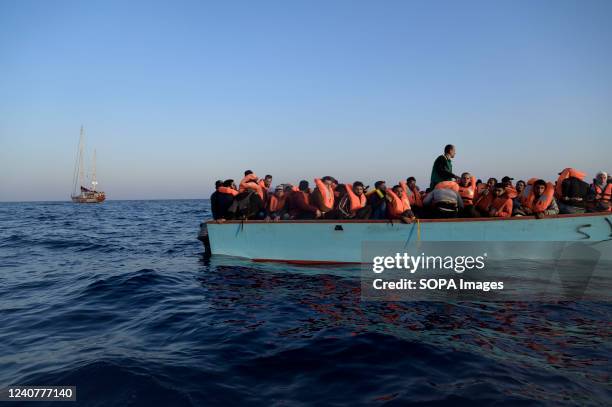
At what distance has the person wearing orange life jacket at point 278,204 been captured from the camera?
40.1 feet

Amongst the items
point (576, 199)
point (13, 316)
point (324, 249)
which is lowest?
point (13, 316)

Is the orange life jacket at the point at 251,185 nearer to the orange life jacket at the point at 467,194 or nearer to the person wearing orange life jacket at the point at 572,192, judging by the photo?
the orange life jacket at the point at 467,194

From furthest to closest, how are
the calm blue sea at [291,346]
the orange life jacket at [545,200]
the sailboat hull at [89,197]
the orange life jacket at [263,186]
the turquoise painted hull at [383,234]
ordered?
the sailboat hull at [89,197] < the orange life jacket at [263,186] < the orange life jacket at [545,200] < the turquoise painted hull at [383,234] < the calm blue sea at [291,346]

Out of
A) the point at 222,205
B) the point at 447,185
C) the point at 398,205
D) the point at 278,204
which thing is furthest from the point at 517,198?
the point at 222,205

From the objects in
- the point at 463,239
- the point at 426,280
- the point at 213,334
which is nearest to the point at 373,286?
the point at 426,280

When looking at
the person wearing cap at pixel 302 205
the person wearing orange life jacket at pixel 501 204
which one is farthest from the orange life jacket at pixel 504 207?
the person wearing cap at pixel 302 205

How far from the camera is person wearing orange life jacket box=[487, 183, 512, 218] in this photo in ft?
34.9

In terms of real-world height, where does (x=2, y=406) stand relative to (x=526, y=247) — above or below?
below

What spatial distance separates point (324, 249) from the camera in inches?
438

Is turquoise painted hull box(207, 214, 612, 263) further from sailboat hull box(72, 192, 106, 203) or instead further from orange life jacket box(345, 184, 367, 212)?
sailboat hull box(72, 192, 106, 203)

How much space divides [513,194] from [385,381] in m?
8.78

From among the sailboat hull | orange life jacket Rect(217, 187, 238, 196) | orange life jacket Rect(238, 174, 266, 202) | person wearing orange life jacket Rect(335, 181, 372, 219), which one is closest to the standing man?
person wearing orange life jacket Rect(335, 181, 372, 219)

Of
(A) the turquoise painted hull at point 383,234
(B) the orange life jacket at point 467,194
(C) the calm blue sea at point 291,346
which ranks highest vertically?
(B) the orange life jacket at point 467,194

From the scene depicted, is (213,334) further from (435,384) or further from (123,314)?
(435,384)
